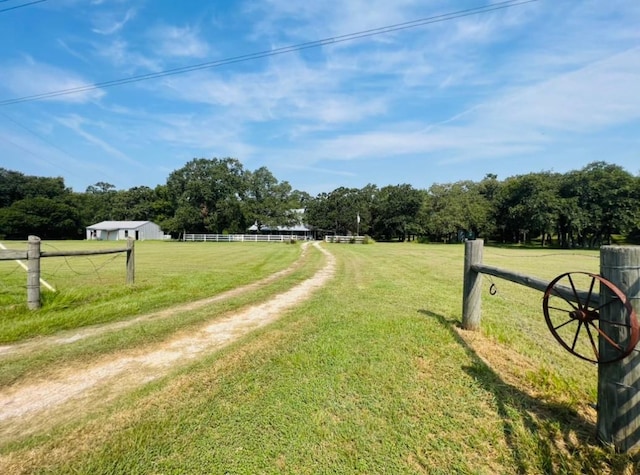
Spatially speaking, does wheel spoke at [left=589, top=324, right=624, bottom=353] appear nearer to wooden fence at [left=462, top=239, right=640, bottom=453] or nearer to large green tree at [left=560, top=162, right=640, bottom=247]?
wooden fence at [left=462, top=239, right=640, bottom=453]

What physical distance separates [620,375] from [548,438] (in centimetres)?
65

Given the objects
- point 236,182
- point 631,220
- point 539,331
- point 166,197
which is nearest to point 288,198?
point 236,182

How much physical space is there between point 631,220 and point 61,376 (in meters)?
46.9

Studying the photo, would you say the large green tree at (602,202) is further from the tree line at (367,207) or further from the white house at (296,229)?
the white house at (296,229)

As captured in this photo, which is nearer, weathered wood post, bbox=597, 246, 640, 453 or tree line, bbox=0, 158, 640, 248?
weathered wood post, bbox=597, 246, 640, 453

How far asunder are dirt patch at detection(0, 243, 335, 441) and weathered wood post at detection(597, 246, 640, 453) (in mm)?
3683

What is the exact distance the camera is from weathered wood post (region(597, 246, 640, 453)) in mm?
1951

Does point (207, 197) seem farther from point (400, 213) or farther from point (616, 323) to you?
point (616, 323)

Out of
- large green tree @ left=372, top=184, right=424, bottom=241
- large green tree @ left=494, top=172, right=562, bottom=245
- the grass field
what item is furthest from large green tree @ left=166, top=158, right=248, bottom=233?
the grass field

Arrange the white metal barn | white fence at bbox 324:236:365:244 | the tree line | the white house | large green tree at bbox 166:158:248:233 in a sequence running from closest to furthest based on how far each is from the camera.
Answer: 1. the tree line
2. white fence at bbox 324:236:365:244
3. large green tree at bbox 166:158:248:233
4. the white metal barn
5. the white house

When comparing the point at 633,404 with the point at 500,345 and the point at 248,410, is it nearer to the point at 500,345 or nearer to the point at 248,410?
the point at 500,345

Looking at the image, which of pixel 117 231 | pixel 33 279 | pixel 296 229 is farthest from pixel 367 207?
pixel 33 279

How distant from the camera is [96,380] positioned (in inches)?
128

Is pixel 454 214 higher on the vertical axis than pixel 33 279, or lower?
higher
